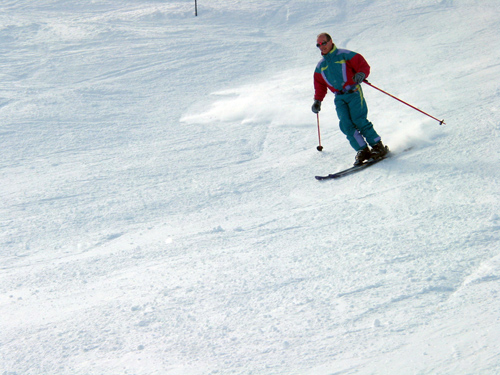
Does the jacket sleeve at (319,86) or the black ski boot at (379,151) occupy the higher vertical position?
the jacket sleeve at (319,86)

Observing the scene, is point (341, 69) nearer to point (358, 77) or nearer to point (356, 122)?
point (358, 77)

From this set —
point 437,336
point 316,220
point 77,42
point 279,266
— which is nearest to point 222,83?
point 77,42

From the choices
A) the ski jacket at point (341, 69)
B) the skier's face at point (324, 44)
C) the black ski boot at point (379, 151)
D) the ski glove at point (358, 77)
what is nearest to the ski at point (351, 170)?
the black ski boot at point (379, 151)

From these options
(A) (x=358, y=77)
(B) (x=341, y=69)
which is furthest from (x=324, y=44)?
(A) (x=358, y=77)

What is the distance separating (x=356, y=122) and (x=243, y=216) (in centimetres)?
170

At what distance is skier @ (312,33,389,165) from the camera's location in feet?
16.2

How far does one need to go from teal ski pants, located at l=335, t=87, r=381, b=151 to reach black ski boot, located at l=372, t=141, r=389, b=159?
6cm

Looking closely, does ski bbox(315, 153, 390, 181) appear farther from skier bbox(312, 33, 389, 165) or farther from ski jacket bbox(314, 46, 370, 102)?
ski jacket bbox(314, 46, 370, 102)

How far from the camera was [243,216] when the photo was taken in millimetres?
4645

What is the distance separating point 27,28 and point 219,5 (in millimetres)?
4570

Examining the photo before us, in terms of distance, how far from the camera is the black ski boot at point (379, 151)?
530cm

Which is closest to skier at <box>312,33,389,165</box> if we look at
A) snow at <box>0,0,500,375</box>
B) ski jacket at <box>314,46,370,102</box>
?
ski jacket at <box>314,46,370,102</box>

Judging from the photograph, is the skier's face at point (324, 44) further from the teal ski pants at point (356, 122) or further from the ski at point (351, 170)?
the ski at point (351, 170)

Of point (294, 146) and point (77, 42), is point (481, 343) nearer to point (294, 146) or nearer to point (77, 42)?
point (294, 146)
